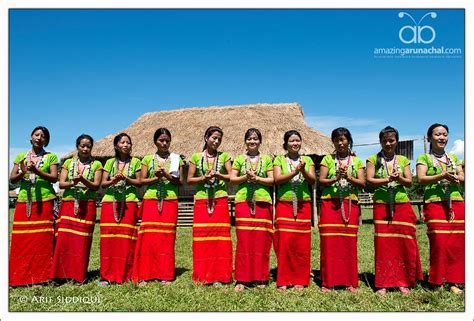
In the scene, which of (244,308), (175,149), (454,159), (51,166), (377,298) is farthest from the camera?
(175,149)

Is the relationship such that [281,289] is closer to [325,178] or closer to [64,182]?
[325,178]

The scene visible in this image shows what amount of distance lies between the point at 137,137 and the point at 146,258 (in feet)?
44.2

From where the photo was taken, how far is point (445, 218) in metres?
4.95

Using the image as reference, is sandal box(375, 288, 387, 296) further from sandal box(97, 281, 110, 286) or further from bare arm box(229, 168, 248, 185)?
sandal box(97, 281, 110, 286)

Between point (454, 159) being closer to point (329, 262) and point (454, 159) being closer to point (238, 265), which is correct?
point (329, 262)

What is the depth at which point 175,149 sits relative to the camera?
16.5 metres

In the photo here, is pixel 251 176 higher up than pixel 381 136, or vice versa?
pixel 381 136

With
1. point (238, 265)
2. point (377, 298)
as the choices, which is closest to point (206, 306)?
point (238, 265)

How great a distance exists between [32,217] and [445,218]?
17.4 feet

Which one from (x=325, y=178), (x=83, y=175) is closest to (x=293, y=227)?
(x=325, y=178)

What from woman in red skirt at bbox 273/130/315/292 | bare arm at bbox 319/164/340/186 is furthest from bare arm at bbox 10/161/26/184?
bare arm at bbox 319/164/340/186

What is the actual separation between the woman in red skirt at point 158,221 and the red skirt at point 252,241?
0.93 metres

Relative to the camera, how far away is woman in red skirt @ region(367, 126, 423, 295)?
16.1 feet

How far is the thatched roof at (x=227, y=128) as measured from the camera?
1566 cm
